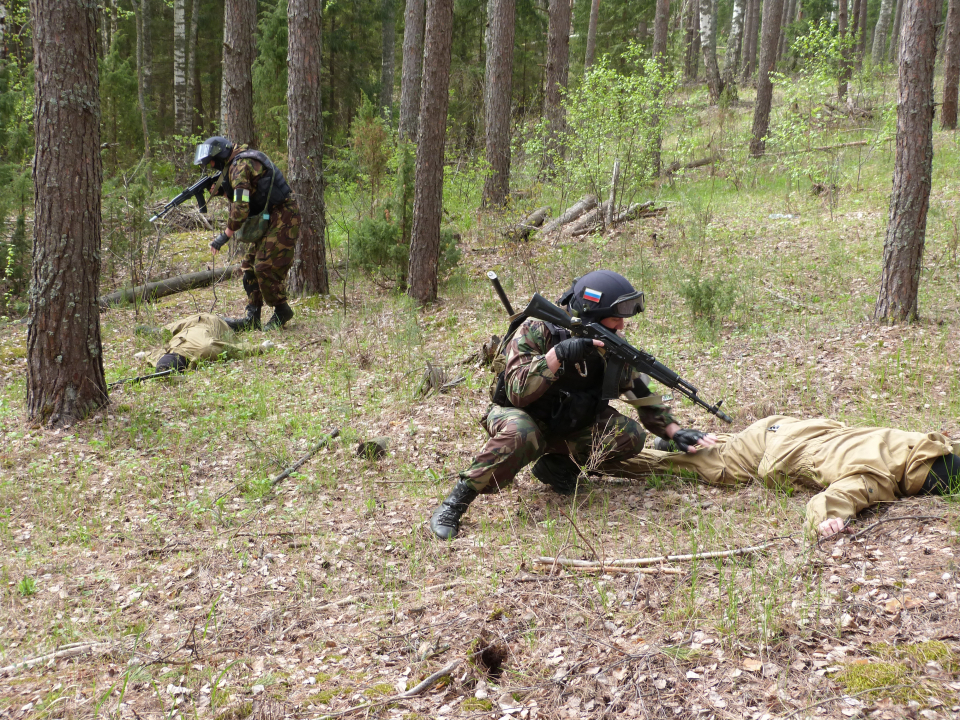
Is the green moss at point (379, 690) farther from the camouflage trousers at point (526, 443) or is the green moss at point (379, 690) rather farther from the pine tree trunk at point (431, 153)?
the pine tree trunk at point (431, 153)

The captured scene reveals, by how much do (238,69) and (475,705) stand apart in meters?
12.5

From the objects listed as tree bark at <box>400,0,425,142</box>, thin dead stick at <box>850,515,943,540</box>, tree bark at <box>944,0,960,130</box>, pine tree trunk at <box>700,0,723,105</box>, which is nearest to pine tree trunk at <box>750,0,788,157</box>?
tree bark at <box>944,0,960,130</box>

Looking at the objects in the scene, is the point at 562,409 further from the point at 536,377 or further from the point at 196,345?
the point at 196,345

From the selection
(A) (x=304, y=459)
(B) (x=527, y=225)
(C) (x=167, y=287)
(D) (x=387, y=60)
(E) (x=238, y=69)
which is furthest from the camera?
(D) (x=387, y=60)

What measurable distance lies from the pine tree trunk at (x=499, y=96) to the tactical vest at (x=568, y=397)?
7809mm

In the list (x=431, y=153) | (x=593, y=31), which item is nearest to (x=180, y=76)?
(x=593, y=31)

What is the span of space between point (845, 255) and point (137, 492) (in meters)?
8.15

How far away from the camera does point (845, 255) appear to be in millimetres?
8695

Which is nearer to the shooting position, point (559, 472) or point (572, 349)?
point (572, 349)

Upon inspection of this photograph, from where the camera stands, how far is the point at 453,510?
13.7 feet

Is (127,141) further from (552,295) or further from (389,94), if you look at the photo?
(552,295)

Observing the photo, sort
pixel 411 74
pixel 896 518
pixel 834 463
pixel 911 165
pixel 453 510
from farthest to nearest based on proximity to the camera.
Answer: pixel 411 74 → pixel 911 165 → pixel 453 510 → pixel 834 463 → pixel 896 518

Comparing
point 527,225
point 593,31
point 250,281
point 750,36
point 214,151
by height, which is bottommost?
point 250,281

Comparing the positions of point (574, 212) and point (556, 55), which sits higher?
point (556, 55)
